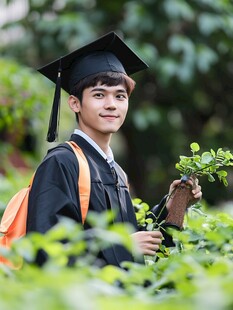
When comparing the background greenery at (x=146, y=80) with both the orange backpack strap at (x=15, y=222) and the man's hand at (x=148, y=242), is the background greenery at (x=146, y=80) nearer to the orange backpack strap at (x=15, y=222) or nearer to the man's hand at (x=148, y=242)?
the orange backpack strap at (x=15, y=222)

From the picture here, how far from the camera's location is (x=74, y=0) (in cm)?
878

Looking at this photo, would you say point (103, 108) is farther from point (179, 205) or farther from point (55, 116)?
point (179, 205)

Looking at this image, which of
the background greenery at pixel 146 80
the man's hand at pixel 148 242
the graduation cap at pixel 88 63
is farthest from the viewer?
the background greenery at pixel 146 80

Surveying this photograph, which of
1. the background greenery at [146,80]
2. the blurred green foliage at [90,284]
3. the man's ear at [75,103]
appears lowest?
the blurred green foliage at [90,284]

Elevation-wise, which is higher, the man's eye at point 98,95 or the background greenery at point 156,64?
the background greenery at point 156,64

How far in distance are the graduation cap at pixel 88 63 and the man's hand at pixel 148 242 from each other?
0.73 meters

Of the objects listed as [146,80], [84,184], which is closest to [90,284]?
[84,184]

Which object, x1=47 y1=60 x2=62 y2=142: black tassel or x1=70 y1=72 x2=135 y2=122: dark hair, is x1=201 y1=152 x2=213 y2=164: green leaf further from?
x1=47 y1=60 x2=62 y2=142: black tassel

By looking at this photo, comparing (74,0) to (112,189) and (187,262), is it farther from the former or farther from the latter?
(187,262)

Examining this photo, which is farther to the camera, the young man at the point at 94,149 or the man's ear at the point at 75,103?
the man's ear at the point at 75,103

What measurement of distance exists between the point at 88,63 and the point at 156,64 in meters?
5.65

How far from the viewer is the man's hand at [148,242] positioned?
2598 mm

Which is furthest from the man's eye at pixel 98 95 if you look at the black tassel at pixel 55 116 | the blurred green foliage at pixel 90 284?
the blurred green foliage at pixel 90 284

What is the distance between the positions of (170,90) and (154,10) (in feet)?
4.31
